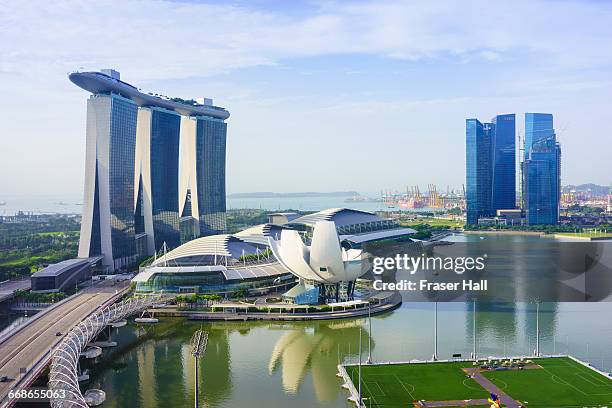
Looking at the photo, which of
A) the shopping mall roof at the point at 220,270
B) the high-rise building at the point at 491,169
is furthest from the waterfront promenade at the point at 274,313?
the high-rise building at the point at 491,169

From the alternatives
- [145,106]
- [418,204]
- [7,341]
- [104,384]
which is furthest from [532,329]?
[418,204]

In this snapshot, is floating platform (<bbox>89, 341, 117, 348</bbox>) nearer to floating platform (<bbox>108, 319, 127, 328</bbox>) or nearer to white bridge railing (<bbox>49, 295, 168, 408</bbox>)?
white bridge railing (<bbox>49, 295, 168, 408</bbox>)

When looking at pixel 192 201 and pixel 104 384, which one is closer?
pixel 104 384

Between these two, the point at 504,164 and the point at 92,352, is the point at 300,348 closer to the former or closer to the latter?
the point at 92,352

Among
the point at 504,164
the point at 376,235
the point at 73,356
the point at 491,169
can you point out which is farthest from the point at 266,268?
the point at 504,164

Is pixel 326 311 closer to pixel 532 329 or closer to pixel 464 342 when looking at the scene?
pixel 464 342

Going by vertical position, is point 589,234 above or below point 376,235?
below

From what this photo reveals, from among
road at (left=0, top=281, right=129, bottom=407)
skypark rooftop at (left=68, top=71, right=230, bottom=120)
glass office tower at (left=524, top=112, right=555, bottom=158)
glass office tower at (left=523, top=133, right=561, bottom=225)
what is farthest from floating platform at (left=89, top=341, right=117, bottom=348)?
glass office tower at (left=524, top=112, right=555, bottom=158)
